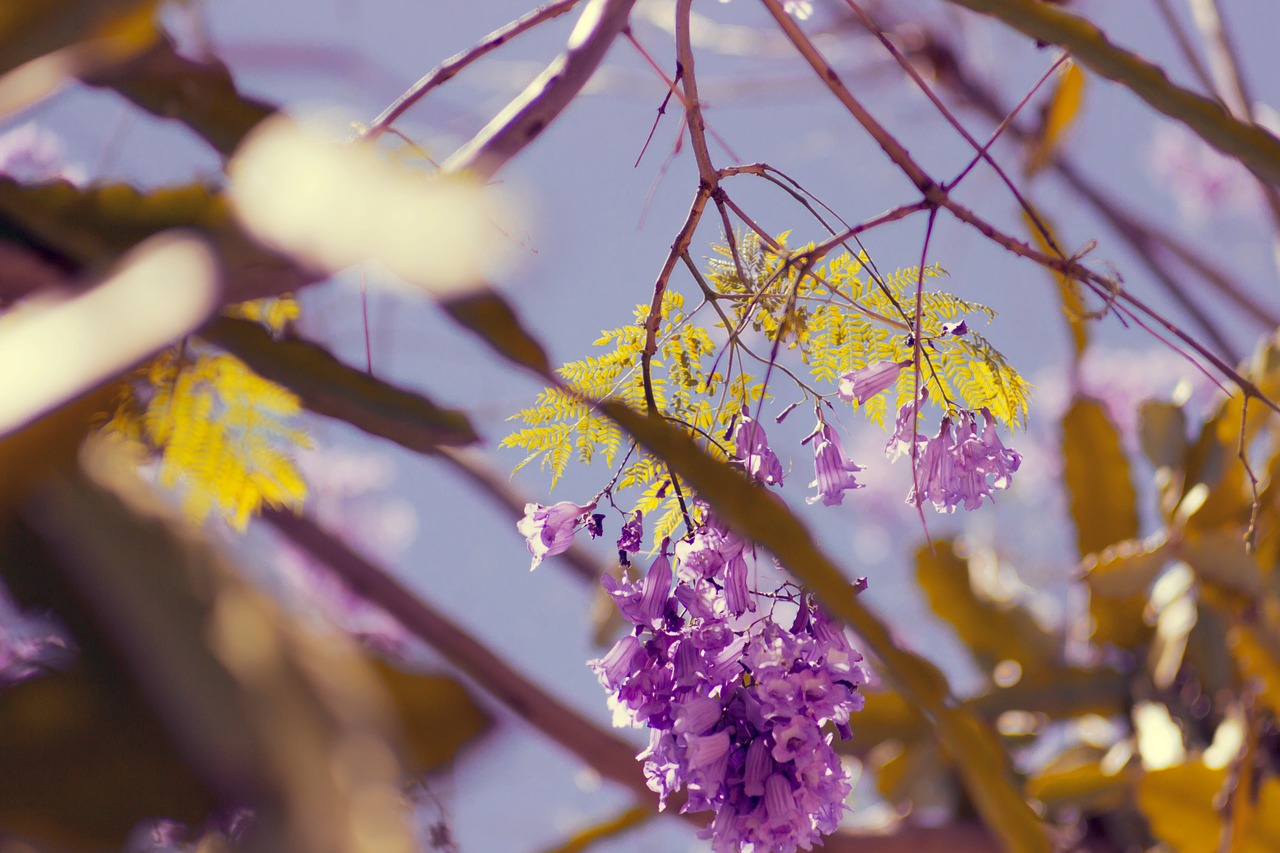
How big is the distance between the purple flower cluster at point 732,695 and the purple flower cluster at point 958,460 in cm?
10

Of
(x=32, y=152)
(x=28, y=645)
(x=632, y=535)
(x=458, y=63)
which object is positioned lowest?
(x=28, y=645)

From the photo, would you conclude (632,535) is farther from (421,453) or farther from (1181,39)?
(1181,39)

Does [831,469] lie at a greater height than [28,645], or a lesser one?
greater

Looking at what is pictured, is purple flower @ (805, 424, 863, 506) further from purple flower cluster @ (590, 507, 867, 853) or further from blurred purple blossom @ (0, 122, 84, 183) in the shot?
blurred purple blossom @ (0, 122, 84, 183)

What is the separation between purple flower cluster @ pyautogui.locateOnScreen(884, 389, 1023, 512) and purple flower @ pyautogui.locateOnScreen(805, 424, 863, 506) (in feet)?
0.10

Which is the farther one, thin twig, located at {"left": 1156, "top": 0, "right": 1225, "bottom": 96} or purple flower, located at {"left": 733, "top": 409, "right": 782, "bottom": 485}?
thin twig, located at {"left": 1156, "top": 0, "right": 1225, "bottom": 96}

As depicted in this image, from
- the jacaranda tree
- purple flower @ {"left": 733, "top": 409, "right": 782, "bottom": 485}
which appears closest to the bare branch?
the jacaranda tree

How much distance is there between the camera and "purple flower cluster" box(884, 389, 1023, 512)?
0.51 m

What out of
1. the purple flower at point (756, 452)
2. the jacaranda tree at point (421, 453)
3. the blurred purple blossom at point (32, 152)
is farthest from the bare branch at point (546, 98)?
the blurred purple blossom at point (32, 152)

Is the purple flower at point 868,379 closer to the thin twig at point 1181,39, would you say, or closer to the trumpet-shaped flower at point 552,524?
the trumpet-shaped flower at point 552,524

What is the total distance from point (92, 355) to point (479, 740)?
12 cm

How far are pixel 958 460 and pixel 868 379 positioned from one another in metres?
0.06

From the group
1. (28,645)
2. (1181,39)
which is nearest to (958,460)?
(28,645)

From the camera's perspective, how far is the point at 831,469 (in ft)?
1.68
